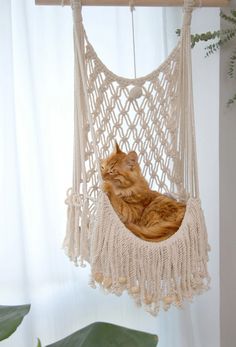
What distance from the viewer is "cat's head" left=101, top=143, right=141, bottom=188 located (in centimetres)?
78

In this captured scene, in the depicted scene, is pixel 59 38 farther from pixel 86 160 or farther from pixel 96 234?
pixel 96 234

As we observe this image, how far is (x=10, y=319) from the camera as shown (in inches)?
20.7

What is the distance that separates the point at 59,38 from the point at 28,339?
81 centimetres

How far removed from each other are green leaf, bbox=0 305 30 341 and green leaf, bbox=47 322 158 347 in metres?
0.06

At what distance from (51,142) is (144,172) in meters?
0.29

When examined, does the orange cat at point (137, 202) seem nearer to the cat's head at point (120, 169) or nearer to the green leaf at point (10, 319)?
the cat's head at point (120, 169)

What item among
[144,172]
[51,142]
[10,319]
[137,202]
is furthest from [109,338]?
[51,142]

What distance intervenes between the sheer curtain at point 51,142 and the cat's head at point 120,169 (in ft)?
0.98

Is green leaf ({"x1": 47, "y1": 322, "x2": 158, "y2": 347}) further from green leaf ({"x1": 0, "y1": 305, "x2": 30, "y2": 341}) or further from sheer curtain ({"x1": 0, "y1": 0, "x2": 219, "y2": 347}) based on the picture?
sheer curtain ({"x1": 0, "y1": 0, "x2": 219, "y2": 347})

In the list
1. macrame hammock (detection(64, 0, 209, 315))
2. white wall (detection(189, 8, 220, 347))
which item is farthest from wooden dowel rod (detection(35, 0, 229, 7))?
white wall (detection(189, 8, 220, 347))

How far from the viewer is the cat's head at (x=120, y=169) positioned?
2.55ft

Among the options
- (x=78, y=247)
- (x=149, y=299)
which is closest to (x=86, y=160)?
(x=78, y=247)

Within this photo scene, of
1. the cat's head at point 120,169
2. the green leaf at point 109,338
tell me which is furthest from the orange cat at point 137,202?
the green leaf at point 109,338

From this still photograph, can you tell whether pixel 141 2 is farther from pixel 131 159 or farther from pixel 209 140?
pixel 209 140
